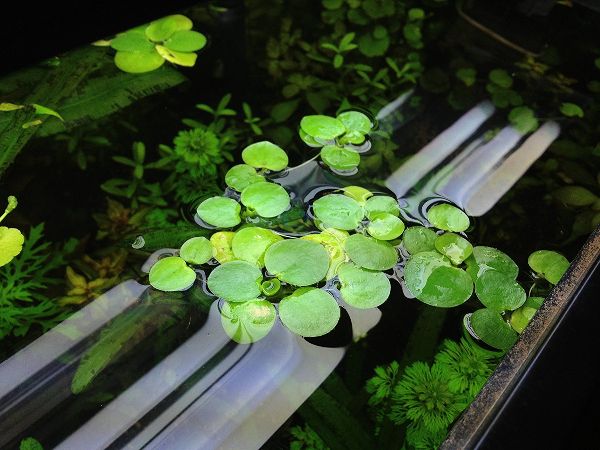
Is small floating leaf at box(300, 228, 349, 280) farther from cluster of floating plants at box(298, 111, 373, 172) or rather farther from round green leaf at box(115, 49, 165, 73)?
round green leaf at box(115, 49, 165, 73)

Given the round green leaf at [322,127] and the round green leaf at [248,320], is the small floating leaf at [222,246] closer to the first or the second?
the round green leaf at [248,320]

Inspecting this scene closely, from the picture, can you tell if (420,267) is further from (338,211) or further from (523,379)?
(523,379)

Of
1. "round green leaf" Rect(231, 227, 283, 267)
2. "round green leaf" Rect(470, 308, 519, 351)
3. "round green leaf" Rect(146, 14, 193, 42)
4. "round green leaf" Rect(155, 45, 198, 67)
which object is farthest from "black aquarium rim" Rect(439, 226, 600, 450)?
"round green leaf" Rect(146, 14, 193, 42)

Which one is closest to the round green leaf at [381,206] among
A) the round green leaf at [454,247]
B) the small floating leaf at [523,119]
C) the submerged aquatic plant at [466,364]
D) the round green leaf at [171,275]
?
the round green leaf at [454,247]

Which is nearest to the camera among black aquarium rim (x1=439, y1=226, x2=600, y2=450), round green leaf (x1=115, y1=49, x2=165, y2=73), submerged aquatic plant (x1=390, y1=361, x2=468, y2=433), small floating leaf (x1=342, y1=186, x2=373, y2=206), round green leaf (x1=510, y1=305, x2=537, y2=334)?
black aquarium rim (x1=439, y1=226, x2=600, y2=450)

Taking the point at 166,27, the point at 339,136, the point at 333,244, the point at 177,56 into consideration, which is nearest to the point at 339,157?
the point at 339,136

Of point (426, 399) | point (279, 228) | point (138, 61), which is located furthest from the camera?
point (138, 61)
